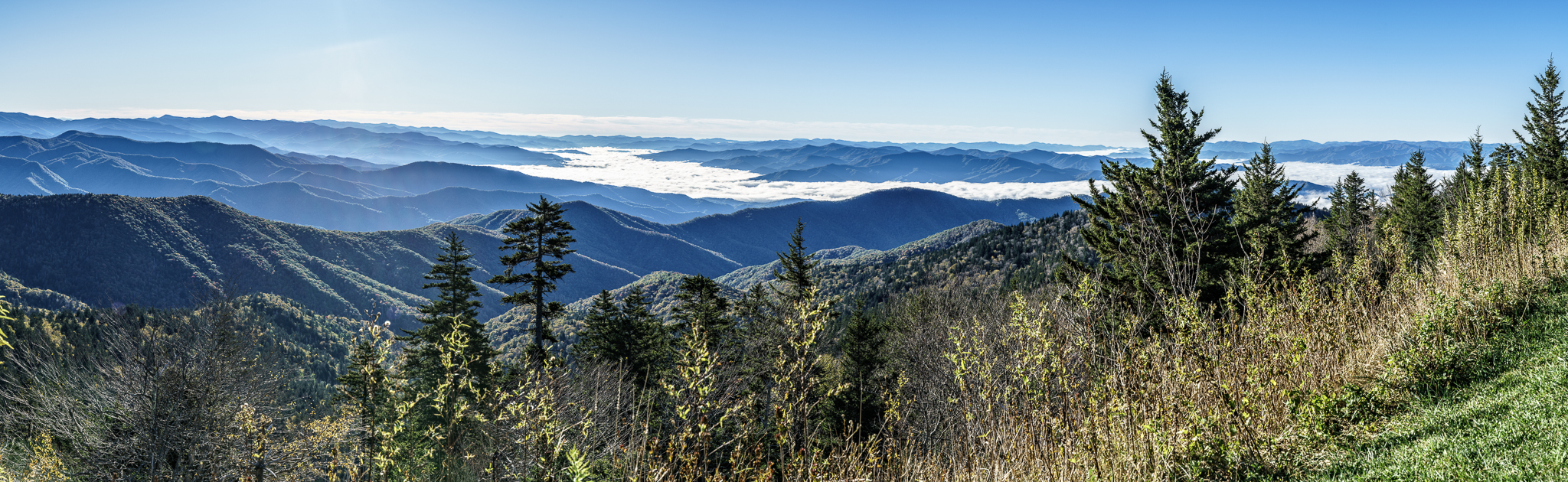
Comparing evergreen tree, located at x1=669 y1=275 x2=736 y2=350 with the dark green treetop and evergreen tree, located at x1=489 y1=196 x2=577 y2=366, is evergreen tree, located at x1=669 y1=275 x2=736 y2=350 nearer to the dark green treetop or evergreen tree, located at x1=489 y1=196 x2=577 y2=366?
evergreen tree, located at x1=489 y1=196 x2=577 y2=366

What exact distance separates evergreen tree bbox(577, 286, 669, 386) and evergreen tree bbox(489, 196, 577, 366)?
148 inches

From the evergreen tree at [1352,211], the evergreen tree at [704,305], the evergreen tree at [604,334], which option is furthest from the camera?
the evergreen tree at [1352,211]

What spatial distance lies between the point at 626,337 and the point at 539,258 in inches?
265

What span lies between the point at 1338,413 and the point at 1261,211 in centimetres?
2858

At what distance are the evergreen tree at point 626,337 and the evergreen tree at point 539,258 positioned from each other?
3.75 meters

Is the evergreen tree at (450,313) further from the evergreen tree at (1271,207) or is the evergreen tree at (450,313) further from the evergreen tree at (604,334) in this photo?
the evergreen tree at (1271,207)

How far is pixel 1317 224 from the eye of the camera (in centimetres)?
4719

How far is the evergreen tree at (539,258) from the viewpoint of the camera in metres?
23.6

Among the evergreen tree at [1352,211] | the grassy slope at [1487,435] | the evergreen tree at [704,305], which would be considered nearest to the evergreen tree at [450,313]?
the evergreen tree at [704,305]

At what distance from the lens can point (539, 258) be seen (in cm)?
2400

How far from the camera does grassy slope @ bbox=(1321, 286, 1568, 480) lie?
3.36 meters

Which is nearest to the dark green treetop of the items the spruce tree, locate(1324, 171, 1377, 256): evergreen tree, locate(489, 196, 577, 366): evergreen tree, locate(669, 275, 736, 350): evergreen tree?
locate(489, 196, 577, 366): evergreen tree

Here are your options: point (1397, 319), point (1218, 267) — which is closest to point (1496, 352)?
point (1397, 319)

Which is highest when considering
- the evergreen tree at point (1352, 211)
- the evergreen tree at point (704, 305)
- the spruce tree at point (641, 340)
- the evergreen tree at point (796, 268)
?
the evergreen tree at point (1352, 211)
